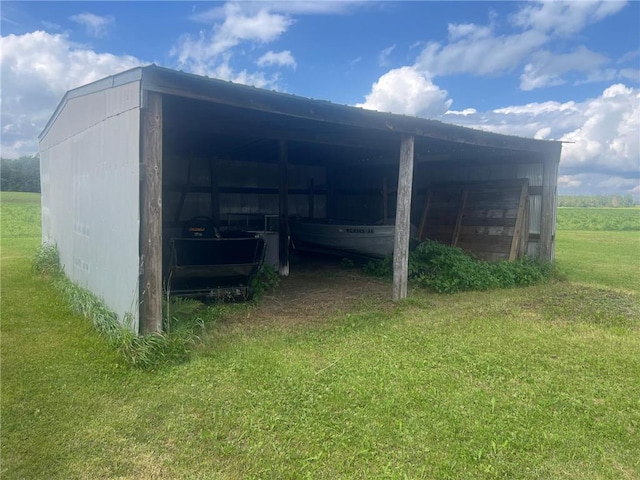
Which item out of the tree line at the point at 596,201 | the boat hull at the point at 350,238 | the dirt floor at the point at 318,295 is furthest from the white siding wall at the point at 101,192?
the tree line at the point at 596,201

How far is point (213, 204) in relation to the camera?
10.3 meters

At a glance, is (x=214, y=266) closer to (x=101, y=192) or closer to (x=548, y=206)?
(x=101, y=192)

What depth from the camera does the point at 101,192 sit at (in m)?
5.15

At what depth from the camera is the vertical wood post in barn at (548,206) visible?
865cm

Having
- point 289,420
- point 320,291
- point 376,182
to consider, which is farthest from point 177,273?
point 376,182

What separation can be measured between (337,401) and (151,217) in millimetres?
2429

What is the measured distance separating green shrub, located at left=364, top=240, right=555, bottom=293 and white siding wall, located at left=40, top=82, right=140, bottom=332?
509 cm

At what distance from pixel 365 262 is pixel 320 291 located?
2.88 metres

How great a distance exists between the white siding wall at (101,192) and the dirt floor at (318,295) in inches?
70.8

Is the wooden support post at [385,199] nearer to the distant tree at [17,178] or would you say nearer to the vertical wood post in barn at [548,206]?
the vertical wood post in barn at [548,206]

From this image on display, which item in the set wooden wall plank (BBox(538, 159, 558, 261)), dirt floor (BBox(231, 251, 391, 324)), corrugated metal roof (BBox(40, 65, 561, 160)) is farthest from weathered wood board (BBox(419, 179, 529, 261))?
dirt floor (BBox(231, 251, 391, 324))

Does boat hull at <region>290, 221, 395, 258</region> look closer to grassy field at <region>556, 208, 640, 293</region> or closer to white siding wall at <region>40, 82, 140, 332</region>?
grassy field at <region>556, 208, 640, 293</region>

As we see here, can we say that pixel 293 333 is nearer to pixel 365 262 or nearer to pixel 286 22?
pixel 365 262

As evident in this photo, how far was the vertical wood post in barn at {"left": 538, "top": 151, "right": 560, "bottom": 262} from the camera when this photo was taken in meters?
8.65
